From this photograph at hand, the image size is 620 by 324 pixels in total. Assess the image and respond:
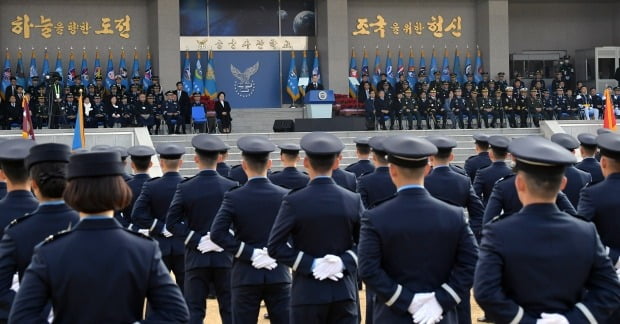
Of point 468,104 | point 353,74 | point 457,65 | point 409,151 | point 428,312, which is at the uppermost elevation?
point 457,65

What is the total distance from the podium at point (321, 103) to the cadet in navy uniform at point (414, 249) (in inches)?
766

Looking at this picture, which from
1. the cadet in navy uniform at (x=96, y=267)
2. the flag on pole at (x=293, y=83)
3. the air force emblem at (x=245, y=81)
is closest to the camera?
the cadet in navy uniform at (x=96, y=267)

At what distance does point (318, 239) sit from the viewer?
498 cm

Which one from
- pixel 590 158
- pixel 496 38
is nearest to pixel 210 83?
pixel 496 38

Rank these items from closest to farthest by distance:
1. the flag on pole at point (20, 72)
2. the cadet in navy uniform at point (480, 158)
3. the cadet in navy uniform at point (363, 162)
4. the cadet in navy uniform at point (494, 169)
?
the cadet in navy uniform at point (494, 169) < the cadet in navy uniform at point (363, 162) < the cadet in navy uniform at point (480, 158) < the flag on pole at point (20, 72)

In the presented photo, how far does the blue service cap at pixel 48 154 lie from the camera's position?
3.65m

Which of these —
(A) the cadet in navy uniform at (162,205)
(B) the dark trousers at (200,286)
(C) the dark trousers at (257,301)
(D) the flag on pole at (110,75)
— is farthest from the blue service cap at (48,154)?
(D) the flag on pole at (110,75)

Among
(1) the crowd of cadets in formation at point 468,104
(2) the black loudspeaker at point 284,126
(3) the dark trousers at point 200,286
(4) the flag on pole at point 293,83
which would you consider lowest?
(3) the dark trousers at point 200,286

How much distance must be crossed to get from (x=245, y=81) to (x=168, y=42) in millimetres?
2813

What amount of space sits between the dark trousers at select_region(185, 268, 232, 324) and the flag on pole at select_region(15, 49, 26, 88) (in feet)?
61.1

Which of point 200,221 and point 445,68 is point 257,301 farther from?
point 445,68

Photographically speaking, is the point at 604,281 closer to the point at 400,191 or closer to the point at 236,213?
the point at 400,191

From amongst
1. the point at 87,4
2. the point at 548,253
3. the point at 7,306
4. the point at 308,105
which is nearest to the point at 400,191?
the point at 548,253

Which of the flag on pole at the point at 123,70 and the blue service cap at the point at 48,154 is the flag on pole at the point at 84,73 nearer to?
the flag on pole at the point at 123,70
